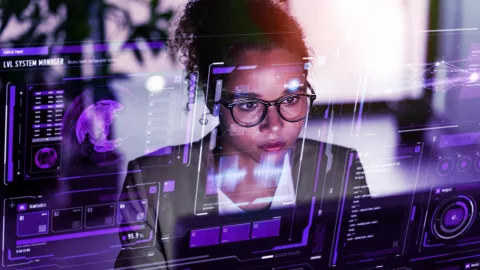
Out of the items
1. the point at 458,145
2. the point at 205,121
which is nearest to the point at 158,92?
the point at 205,121

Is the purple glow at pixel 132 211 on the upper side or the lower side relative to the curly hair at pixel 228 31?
lower

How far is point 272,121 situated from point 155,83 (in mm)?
301

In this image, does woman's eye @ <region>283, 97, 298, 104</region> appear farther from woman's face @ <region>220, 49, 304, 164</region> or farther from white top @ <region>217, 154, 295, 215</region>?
white top @ <region>217, 154, 295, 215</region>

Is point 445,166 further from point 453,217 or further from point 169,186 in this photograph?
point 169,186

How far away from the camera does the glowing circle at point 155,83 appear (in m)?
1.60

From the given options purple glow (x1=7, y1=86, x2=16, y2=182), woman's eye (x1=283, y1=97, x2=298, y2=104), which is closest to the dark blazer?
woman's eye (x1=283, y1=97, x2=298, y2=104)

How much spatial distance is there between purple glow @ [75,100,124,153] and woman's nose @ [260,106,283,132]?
1.11 feet

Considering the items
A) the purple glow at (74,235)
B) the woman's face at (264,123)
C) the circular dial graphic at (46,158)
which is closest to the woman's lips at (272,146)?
the woman's face at (264,123)

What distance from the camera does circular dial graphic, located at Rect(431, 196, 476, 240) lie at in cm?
208

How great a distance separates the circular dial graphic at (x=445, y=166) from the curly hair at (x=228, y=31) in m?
0.56

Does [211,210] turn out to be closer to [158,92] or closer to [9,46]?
[158,92]

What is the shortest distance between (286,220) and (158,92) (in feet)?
1.60

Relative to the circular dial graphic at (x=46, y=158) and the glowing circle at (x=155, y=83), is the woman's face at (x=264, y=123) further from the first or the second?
the circular dial graphic at (x=46, y=158)

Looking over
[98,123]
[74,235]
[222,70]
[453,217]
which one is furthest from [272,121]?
[453,217]
